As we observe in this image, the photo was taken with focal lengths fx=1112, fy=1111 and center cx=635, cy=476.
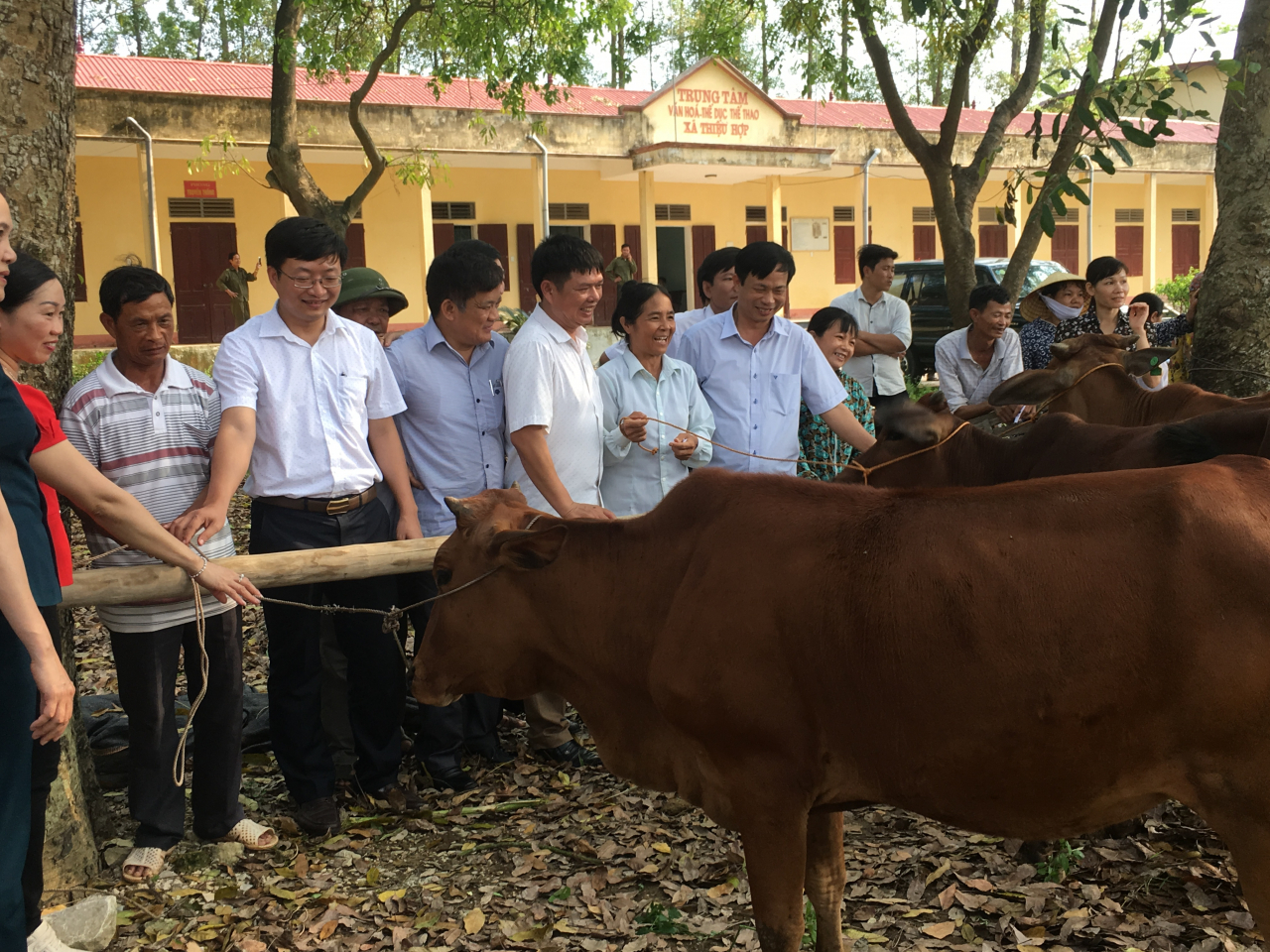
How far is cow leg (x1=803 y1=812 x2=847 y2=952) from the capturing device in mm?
3561

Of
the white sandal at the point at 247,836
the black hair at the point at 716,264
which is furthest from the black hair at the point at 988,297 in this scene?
the white sandal at the point at 247,836

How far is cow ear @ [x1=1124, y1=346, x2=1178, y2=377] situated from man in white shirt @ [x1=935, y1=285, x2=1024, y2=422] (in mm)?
1048

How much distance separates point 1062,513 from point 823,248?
27.4 meters

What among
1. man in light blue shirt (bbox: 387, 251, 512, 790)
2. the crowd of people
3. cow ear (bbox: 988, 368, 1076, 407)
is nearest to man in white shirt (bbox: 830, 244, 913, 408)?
cow ear (bbox: 988, 368, 1076, 407)

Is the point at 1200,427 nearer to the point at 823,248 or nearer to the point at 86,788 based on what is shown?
the point at 86,788

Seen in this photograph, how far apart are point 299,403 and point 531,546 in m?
1.51

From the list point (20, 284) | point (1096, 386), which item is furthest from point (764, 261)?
point (20, 284)

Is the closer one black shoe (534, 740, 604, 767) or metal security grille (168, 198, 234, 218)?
A: black shoe (534, 740, 604, 767)

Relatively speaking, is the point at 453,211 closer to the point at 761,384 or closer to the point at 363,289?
the point at 363,289

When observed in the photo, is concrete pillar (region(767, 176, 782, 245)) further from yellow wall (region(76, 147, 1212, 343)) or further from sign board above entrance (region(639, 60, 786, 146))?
yellow wall (region(76, 147, 1212, 343))

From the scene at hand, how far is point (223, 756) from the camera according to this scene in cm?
449

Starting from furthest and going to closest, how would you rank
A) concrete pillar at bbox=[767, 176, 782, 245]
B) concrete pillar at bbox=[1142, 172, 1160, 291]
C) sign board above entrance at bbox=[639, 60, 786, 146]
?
concrete pillar at bbox=[1142, 172, 1160, 291] < concrete pillar at bbox=[767, 176, 782, 245] < sign board above entrance at bbox=[639, 60, 786, 146]

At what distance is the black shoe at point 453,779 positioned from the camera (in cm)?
511

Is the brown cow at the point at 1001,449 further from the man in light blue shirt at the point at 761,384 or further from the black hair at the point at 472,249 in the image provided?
the black hair at the point at 472,249
